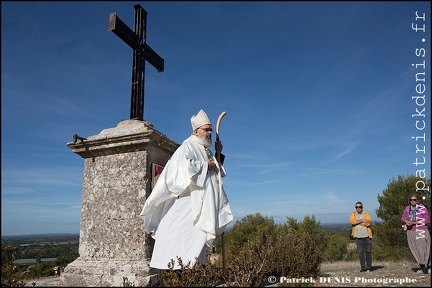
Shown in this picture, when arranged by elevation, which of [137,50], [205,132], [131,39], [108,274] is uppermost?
[131,39]

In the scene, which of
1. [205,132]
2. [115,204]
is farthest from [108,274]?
[205,132]

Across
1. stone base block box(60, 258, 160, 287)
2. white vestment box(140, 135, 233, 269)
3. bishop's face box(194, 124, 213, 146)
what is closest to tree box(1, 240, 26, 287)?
stone base block box(60, 258, 160, 287)

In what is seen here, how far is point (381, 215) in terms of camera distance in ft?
54.7

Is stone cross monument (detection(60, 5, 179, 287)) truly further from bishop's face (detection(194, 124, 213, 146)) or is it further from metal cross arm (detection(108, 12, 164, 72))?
metal cross arm (detection(108, 12, 164, 72))

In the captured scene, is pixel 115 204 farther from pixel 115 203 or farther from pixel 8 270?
pixel 8 270

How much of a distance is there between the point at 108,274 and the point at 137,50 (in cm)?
340

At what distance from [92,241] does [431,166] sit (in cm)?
527

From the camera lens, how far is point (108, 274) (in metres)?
4.31

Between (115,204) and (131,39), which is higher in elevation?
(131,39)

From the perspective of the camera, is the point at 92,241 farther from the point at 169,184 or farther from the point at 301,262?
the point at 301,262

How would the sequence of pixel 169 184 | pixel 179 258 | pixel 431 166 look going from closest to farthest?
pixel 179 258
pixel 169 184
pixel 431 166

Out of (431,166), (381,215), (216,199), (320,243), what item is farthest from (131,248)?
(320,243)

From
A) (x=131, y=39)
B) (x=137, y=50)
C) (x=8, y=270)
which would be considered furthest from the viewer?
(x=137, y=50)

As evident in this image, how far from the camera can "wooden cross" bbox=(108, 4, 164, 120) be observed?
5.30 metres
